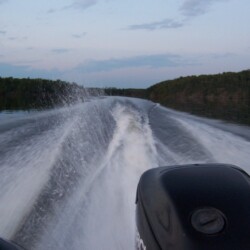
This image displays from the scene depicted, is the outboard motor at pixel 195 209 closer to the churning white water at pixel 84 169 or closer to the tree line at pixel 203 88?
the churning white water at pixel 84 169

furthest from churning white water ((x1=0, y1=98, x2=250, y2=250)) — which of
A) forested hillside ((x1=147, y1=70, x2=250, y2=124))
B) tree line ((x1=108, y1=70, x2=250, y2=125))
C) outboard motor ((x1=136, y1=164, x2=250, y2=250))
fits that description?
forested hillside ((x1=147, y1=70, x2=250, y2=124))

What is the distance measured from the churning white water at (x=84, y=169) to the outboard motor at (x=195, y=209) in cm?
71

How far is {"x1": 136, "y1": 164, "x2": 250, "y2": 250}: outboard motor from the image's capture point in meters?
1.53

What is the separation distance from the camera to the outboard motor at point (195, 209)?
1.53m

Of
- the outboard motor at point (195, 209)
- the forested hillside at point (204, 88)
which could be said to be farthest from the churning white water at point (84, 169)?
the forested hillside at point (204, 88)

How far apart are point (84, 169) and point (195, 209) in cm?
243

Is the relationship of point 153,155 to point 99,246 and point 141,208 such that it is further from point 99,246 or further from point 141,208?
point 141,208

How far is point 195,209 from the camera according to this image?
1650 millimetres

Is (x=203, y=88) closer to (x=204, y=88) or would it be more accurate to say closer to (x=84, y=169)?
(x=204, y=88)

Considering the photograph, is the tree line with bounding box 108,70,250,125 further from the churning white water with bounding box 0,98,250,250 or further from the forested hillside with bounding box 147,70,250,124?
the churning white water with bounding box 0,98,250,250

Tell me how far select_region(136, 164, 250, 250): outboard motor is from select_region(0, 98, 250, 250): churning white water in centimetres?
71

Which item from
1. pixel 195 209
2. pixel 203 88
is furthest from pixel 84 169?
pixel 203 88

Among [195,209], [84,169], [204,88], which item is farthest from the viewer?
[204,88]

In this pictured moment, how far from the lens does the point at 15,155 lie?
4.39 m
